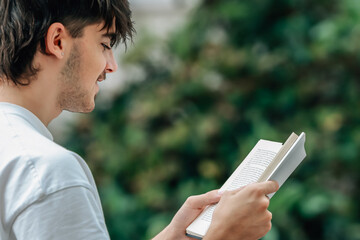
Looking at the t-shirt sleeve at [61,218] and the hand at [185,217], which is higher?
the t-shirt sleeve at [61,218]

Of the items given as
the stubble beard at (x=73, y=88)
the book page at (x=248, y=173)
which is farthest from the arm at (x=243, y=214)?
the stubble beard at (x=73, y=88)

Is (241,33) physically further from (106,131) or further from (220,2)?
(106,131)

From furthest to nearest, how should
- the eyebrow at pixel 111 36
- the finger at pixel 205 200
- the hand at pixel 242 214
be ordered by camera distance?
1. the finger at pixel 205 200
2. the eyebrow at pixel 111 36
3. the hand at pixel 242 214

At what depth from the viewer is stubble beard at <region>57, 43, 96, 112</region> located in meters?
0.93

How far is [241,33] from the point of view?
2.88 m

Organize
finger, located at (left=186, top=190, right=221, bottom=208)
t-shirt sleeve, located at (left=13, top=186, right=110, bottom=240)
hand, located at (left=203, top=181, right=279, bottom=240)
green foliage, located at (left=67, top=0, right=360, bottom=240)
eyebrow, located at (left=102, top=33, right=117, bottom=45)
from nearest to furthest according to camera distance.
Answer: t-shirt sleeve, located at (left=13, top=186, right=110, bottom=240)
hand, located at (left=203, top=181, right=279, bottom=240)
eyebrow, located at (left=102, top=33, right=117, bottom=45)
finger, located at (left=186, top=190, right=221, bottom=208)
green foliage, located at (left=67, top=0, right=360, bottom=240)

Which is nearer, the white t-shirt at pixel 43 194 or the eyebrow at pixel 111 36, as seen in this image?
the white t-shirt at pixel 43 194

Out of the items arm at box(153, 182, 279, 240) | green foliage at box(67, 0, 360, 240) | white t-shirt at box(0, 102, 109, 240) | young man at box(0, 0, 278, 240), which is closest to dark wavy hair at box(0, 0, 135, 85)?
young man at box(0, 0, 278, 240)

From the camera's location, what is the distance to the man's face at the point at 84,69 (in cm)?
93

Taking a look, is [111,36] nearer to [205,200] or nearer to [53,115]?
[53,115]

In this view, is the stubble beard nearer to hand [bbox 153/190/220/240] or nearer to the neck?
the neck

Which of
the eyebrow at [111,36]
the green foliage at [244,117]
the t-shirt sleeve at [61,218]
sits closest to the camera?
the t-shirt sleeve at [61,218]

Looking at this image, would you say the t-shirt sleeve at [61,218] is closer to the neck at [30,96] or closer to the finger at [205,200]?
the neck at [30,96]

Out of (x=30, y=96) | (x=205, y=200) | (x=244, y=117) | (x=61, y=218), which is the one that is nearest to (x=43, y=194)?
(x=61, y=218)
